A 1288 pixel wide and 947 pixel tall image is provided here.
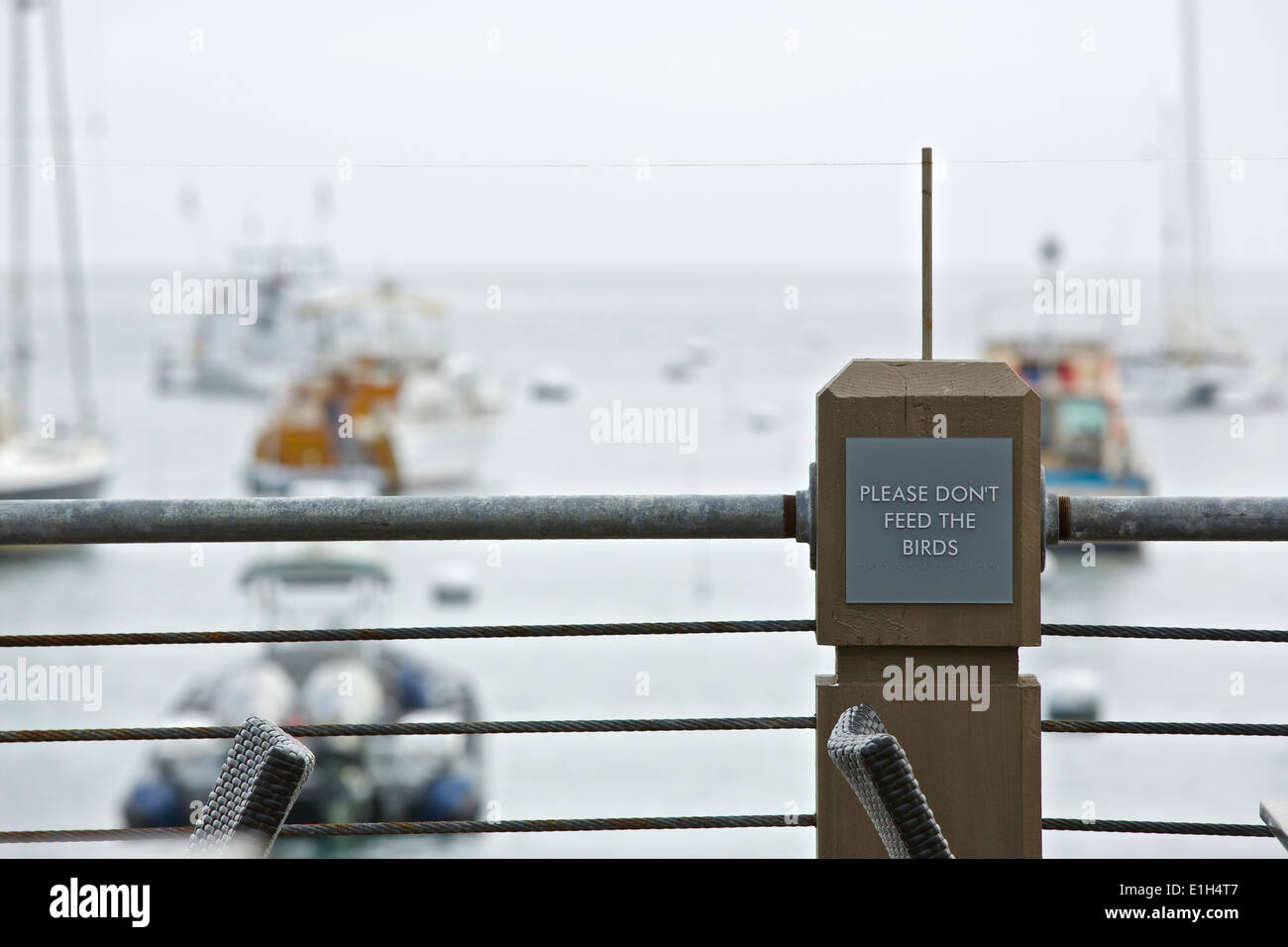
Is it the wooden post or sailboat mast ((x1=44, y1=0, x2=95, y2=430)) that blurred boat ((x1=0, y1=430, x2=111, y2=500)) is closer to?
sailboat mast ((x1=44, y1=0, x2=95, y2=430))

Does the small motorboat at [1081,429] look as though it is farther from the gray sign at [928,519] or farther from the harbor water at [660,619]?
the gray sign at [928,519]

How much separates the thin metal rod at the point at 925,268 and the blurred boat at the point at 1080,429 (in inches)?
1368

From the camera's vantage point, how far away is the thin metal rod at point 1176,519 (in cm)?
234

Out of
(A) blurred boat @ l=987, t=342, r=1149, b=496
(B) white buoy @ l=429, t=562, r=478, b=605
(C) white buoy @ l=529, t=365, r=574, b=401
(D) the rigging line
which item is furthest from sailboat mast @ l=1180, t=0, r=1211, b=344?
(D) the rigging line

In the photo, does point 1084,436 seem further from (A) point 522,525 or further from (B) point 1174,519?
(A) point 522,525

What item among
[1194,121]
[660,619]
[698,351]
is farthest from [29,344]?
[1194,121]

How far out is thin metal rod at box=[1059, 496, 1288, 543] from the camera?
7.69 ft

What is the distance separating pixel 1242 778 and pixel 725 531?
24264 mm

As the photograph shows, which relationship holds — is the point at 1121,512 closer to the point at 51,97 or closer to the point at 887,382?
the point at 887,382

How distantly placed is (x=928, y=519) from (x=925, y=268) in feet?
1.49

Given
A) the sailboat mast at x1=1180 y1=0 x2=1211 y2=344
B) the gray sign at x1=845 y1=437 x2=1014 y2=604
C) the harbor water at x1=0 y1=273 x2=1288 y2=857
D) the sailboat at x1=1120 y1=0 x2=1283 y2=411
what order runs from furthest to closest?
the sailboat at x1=1120 y1=0 x2=1283 y2=411, the sailboat mast at x1=1180 y1=0 x2=1211 y2=344, the harbor water at x1=0 y1=273 x2=1288 y2=857, the gray sign at x1=845 y1=437 x2=1014 y2=604

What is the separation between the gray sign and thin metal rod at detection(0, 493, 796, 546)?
5.6 inches

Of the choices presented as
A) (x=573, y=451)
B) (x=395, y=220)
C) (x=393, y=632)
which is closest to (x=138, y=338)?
(x=395, y=220)

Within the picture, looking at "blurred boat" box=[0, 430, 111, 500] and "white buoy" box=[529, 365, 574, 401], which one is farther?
"white buoy" box=[529, 365, 574, 401]
